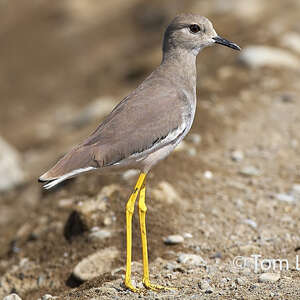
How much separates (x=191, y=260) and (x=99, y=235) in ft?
4.41

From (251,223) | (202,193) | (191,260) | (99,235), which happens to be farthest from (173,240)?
(202,193)

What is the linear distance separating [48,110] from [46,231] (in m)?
9.24

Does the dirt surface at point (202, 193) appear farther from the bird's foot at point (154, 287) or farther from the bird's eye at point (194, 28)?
the bird's eye at point (194, 28)

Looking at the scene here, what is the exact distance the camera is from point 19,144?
50.4ft

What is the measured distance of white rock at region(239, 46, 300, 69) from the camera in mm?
12023

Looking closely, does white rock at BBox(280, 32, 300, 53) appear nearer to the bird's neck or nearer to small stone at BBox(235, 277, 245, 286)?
the bird's neck

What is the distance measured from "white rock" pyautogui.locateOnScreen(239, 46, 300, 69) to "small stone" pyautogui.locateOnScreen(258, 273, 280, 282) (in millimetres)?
6688

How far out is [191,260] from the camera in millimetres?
6676

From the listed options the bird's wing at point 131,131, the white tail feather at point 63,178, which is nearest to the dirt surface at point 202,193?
the white tail feather at point 63,178

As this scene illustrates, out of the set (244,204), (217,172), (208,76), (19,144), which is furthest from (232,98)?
(19,144)

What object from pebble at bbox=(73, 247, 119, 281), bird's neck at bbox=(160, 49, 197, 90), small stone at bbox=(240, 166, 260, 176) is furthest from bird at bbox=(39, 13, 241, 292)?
small stone at bbox=(240, 166, 260, 176)

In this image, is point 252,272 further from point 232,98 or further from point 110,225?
point 232,98

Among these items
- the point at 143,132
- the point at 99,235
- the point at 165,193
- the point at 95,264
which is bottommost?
the point at 95,264

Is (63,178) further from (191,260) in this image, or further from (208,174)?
(208,174)
